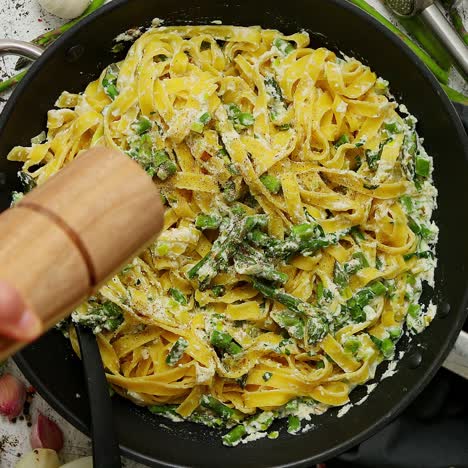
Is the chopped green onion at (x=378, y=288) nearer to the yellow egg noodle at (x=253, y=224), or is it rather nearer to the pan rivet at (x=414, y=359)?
the yellow egg noodle at (x=253, y=224)

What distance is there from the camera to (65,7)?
2.92m

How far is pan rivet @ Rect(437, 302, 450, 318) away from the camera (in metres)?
2.58

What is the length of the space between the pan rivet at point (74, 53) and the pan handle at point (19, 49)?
130mm

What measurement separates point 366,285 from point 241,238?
50cm

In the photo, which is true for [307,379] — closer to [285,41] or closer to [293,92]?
[293,92]

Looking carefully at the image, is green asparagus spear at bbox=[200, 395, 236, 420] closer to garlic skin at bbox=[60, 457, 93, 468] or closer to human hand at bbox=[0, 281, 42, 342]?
A: garlic skin at bbox=[60, 457, 93, 468]

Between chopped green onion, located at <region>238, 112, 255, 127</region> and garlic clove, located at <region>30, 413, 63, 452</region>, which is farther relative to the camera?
garlic clove, located at <region>30, 413, 63, 452</region>

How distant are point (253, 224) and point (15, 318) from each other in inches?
56.9

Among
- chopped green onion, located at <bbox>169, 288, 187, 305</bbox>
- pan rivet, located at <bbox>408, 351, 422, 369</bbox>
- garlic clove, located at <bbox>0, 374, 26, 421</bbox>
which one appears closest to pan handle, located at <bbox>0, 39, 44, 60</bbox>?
chopped green onion, located at <bbox>169, 288, 187, 305</bbox>

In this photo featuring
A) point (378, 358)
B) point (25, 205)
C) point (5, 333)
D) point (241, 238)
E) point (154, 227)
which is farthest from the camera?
point (378, 358)

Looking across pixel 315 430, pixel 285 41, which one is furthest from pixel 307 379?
pixel 285 41

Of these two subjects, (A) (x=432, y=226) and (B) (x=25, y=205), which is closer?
(B) (x=25, y=205)

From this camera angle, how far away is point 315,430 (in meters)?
2.66

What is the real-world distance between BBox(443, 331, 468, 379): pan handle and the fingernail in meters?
1.80
